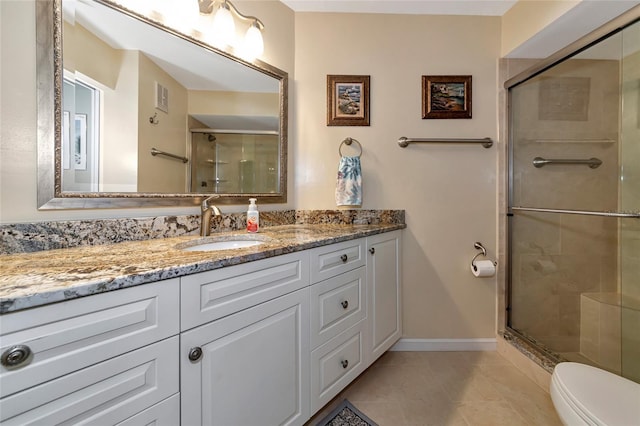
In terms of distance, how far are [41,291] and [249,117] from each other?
51.2 inches

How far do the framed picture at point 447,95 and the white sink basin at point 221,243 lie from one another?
1.43m

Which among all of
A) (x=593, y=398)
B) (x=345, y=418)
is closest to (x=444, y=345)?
(x=345, y=418)

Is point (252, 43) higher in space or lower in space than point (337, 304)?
higher

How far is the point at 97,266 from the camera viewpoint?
2.27 feet

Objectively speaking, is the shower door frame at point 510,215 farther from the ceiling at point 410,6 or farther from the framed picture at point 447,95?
the ceiling at point 410,6

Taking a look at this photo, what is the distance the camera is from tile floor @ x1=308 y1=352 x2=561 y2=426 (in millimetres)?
1303

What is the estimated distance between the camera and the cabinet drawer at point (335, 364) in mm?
1148

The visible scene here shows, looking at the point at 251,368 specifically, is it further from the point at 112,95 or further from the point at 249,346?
the point at 112,95

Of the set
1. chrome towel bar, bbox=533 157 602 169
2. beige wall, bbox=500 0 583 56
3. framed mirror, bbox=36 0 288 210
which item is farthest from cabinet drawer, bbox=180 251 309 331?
beige wall, bbox=500 0 583 56

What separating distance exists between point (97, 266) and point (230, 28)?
1317mm

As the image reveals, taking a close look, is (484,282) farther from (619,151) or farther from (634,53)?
(634,53)

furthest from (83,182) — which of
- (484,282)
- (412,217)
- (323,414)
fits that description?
(484,282)

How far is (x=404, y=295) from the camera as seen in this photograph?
1877mm

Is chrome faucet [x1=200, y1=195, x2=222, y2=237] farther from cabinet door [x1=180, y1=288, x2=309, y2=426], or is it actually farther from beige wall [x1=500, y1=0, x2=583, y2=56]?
beige wall [x1=500, y1=0, x2=583, y2=56]
